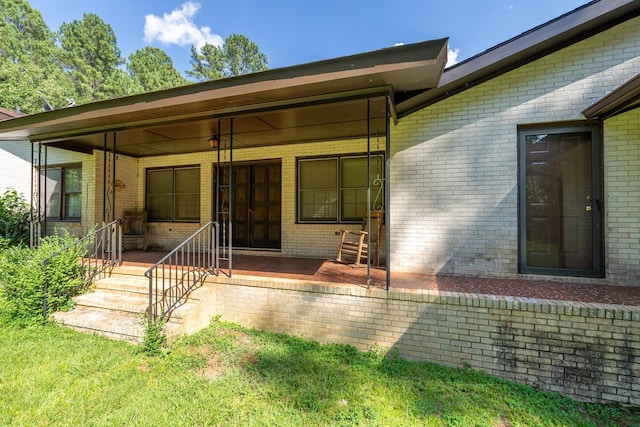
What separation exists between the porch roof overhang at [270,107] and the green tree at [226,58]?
1930cm

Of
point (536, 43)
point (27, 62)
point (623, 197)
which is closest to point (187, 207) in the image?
point (536, 43)

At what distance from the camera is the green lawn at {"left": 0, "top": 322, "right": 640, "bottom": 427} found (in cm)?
214

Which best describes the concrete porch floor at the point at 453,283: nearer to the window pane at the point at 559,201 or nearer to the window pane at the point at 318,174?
the window pane at the point at 559,201

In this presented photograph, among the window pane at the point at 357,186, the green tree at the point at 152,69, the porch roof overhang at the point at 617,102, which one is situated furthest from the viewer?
the green tree at the point at 152,69

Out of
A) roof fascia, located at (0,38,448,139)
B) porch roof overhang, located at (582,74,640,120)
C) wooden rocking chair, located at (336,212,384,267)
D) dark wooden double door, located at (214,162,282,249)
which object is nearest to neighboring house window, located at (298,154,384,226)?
wooden rocking chair, located at (336,212,384,267)

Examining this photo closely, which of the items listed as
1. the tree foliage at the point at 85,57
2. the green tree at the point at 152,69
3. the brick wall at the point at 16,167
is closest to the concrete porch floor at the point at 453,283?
the brick wall at the point at 16,167

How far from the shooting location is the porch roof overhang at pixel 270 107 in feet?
9.25

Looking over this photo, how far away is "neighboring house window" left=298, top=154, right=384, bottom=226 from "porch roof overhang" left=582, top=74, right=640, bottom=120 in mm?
2895

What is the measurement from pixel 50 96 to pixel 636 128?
70.3 feet

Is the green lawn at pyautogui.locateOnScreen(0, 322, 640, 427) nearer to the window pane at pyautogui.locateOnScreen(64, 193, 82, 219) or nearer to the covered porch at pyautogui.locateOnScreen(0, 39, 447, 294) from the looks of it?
the covered porch at pyautogui.locateOnScreen(0, 39, 447, 294)

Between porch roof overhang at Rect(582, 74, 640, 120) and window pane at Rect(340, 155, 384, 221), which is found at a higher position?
porch roof overhang at Rect(582, 74, 640, 120)

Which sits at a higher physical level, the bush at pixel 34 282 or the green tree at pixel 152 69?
the green tree at pixel 152 69

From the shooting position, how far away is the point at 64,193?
277 inches

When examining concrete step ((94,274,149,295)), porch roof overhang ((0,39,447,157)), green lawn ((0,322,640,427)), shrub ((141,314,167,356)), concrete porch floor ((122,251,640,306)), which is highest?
porch roof overhang ((0,39,447,157))
